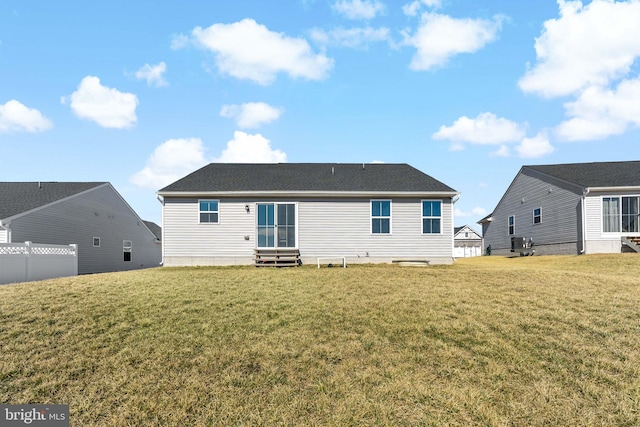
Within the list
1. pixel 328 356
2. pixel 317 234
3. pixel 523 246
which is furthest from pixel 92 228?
pixel 523 246

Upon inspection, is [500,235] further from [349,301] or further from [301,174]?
[349,301]

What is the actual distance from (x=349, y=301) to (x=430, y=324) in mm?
2231

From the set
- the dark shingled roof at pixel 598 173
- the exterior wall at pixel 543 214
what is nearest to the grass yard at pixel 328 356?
the exterior wall at pixel 543 214

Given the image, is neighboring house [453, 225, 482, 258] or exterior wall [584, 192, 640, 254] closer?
exterior wall [584, 192, 640, 254]

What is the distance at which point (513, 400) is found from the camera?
4.70m

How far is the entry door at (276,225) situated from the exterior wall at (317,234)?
26cm

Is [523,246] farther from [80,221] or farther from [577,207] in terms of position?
[80,221]

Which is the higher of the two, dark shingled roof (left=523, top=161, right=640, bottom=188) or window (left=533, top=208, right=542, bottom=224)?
dark shingled roof (left=523, top=161, right=640, bottom=188)

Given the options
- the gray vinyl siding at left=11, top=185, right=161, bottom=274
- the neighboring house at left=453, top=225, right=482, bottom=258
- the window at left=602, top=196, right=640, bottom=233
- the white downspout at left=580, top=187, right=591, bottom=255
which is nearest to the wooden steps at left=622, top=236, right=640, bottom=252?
the window at left=602, top=196, right=640, bottom=233

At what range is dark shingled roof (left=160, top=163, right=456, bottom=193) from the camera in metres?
17.2

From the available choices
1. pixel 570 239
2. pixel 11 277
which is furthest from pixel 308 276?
pixel 570 239

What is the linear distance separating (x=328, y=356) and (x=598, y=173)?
24.0 m

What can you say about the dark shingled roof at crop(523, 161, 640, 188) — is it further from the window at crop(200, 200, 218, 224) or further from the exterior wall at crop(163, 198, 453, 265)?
the window at crop(200, 200, 218, 224)

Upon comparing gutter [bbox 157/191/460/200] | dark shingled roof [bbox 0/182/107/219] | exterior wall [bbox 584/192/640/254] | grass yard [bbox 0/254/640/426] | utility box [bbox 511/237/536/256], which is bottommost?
grass yard [bbox 0/254/640/426]
